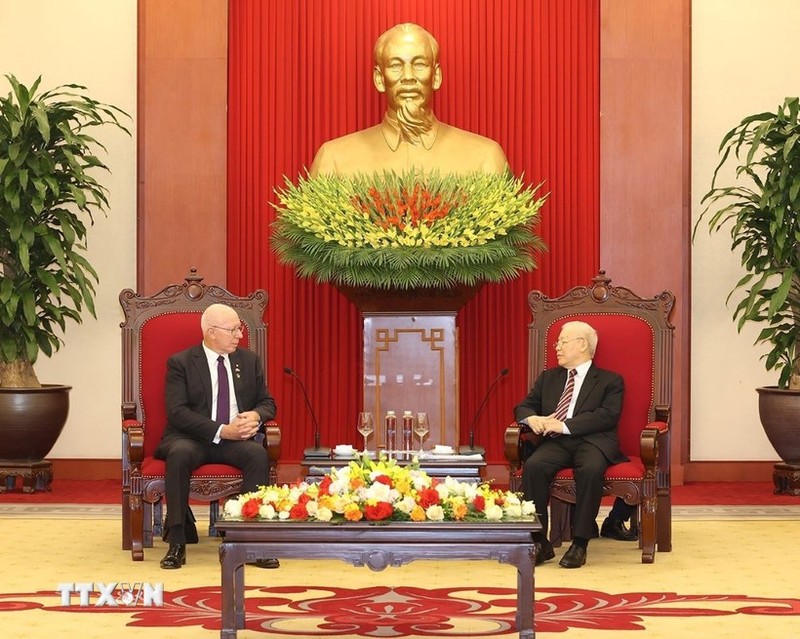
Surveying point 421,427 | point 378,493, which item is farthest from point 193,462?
point 378,493

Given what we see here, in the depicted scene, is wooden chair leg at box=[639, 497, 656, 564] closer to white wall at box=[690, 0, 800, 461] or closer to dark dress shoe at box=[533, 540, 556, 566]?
dark dress shoe at box=[533, 540, 556, 566]

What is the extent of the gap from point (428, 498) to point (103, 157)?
4.87m

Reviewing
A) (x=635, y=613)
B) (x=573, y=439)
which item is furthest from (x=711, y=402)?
(x=635, y=613)

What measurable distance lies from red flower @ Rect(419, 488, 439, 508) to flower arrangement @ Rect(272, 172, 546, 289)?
224 cm

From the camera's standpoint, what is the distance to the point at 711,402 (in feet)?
28.5

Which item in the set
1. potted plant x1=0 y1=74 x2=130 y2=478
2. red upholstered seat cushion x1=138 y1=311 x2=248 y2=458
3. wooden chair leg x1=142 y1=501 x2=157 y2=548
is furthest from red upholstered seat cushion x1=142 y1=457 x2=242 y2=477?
potted plant x1=0 y1=74 x2=130 y2=478

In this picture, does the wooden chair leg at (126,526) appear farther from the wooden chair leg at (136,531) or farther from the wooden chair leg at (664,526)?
the wooden chair leg at (664,526)

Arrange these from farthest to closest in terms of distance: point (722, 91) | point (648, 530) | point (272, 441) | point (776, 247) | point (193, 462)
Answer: point (722, 91), point (776, 247), point (272, 441), point (193, 462), point (648, 530)

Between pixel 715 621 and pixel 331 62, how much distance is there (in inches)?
199

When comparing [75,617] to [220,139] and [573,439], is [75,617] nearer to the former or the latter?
[573,439]

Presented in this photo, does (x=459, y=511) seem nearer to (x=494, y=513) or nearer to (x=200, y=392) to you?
(x=494, y=513)

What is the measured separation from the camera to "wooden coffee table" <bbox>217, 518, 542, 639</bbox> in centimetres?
434

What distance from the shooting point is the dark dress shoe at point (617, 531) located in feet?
21.4

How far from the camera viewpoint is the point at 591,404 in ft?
20.4
